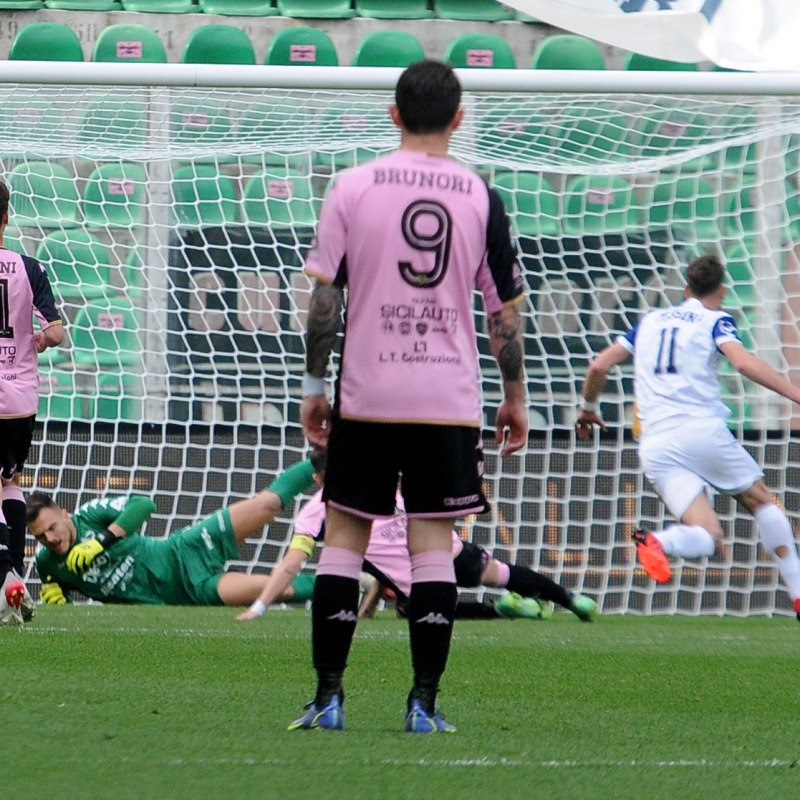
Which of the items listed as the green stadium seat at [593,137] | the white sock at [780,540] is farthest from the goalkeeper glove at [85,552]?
the green stadium seat at [593,137]

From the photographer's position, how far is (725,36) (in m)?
8.02

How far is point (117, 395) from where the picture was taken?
25.8ft

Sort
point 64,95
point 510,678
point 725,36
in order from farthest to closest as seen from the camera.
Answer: point 725,36, point 64,95, point 510,678

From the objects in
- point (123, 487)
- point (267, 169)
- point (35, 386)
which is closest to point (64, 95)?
point (267, 169)

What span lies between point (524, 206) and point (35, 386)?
11.6ft

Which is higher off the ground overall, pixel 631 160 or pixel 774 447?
pixel 631 160

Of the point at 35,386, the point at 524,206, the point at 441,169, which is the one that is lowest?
the point at 35,386

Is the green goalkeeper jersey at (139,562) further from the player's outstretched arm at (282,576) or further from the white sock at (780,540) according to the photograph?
the white sock at (780,540)

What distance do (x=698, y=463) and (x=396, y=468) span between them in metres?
3.31

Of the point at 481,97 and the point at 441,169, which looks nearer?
the point at 441,169

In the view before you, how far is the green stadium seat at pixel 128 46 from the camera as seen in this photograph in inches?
411

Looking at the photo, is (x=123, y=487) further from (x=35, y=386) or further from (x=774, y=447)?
(x=774, y=447)

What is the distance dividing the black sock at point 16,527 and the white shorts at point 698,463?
8.70ft

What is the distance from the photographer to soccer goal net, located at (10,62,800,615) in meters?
7.54
